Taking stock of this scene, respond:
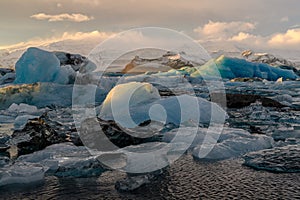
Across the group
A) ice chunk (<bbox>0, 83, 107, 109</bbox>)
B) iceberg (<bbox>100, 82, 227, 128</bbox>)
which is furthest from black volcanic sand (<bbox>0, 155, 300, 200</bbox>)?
ice chunk (<bbox>0, 83, 107, 109</bbox>)

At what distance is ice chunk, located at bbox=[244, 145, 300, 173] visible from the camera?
15.0ft

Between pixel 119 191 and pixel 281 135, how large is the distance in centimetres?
454

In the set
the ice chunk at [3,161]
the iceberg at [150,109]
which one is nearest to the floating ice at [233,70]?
the iceberg at [150,109]

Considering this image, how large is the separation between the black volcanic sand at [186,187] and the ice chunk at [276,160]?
0.17 metres

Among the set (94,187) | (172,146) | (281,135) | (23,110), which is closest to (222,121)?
(281,135)

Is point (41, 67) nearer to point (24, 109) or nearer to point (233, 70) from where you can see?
point (24, 109)

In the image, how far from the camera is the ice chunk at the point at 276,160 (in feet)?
15.0

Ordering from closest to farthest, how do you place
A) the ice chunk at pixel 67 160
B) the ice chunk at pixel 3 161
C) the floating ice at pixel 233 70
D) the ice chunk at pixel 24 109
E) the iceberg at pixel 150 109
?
the ice chunk at pixel 67 160 → the ice chunk at pixel 3 161 → the iceberg at pixel 150 109 → the ice chunk at pixel 24 109 → the floating ice at pixel 233 70

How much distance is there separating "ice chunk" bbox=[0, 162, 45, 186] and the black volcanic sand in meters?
0.14

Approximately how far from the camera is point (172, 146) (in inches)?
233

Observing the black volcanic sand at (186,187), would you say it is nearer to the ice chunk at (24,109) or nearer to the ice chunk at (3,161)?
the ice chunk at (3,161)

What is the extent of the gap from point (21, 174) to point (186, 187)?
2064mm

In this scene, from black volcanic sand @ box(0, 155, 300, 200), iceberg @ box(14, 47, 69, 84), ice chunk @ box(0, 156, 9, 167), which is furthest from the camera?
iceberg @ box(14, 47, 69, 84)

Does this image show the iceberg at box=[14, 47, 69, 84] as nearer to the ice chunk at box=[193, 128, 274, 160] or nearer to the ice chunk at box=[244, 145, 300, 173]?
the ice chunk at box=[193, 128, 274, 160]
